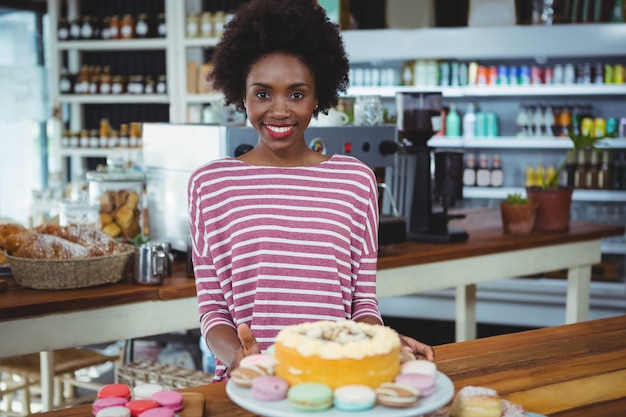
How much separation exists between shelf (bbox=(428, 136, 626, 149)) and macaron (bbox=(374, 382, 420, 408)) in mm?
4576

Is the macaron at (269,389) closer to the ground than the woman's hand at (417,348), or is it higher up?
higher up

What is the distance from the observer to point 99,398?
1.17 m

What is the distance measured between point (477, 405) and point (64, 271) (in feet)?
4.90

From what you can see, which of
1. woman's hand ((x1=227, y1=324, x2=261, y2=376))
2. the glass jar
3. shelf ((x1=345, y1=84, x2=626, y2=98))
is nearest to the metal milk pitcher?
the glass jar

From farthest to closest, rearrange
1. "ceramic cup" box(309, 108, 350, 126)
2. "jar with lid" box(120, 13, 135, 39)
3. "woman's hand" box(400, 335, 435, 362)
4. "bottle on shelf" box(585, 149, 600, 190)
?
"jar with lid" box(120, 13, 135, 39) < "bottle on shelf" box(585, 149, 600, 190) < "ceramic cup" box(309, 108, 350, 126) < "woman's hand" box(400, 335, 435, 362)

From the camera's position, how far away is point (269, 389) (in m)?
1.00

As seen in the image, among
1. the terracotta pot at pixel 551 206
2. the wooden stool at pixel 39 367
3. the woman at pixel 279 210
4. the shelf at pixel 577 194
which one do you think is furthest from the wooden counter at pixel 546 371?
the shelf at pixel 577 194

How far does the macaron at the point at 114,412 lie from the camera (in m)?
1.08

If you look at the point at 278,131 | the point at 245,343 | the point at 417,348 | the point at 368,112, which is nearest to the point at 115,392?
the point at 245,343

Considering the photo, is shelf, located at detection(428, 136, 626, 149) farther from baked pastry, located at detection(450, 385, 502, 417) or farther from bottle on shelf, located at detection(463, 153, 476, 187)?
baked pastry, located at detection(450, 385, 502, 417)

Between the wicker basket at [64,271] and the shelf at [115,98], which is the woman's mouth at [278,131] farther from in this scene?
the shelf at [115,98]

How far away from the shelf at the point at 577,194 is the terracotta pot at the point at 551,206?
1964 millimetres

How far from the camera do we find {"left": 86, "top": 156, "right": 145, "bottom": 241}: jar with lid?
283 centimetres

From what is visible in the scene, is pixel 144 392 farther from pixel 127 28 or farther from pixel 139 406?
pixel 127 28
